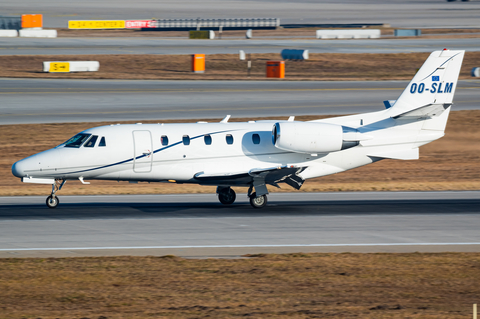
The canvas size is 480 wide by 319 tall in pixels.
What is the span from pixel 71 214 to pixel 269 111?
2581 cm

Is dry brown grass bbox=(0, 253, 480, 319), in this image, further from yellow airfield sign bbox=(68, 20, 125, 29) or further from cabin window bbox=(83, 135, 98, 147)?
yellow airfield sign bbox=(68, 20, 125, 29)

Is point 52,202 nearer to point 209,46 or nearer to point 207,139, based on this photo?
point 207,139

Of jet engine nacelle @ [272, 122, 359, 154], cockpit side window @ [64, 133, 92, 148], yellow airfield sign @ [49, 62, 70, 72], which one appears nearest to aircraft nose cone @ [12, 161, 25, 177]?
A: cockpit side window @ [64, 133, 92, 148]

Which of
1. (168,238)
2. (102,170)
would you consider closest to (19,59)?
(102,170)

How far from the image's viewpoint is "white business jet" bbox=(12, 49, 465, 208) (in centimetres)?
2592

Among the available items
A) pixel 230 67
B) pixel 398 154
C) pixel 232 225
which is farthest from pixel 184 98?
pixel 232 225

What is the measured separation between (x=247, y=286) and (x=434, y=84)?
636 inches

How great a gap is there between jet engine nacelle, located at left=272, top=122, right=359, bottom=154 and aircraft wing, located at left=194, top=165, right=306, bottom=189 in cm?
94

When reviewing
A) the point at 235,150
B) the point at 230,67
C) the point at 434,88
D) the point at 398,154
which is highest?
the point at 230,67

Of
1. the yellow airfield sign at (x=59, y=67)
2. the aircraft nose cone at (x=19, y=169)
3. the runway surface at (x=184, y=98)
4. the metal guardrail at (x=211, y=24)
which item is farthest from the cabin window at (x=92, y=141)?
the metal guardrail at (x=211, y=24)

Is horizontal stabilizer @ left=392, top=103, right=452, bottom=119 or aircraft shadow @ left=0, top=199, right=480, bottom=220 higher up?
horizontal stabilizer @ left=392, top=103, right=452, bottom=119

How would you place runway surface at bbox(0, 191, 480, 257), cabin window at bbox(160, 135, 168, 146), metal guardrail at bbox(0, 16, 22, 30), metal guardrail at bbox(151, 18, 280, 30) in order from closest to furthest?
runway surface at bbox(0, 191, 480, 257), cabin window at bbox(160, 135, 168, 146), metal guardrail at bbox(0, 16, 22, 30), metal guardrail at bbox(151, 18, 280, 30)

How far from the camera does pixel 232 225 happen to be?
77.0 feet

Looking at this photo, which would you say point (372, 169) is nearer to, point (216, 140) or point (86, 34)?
point (216, 140)
